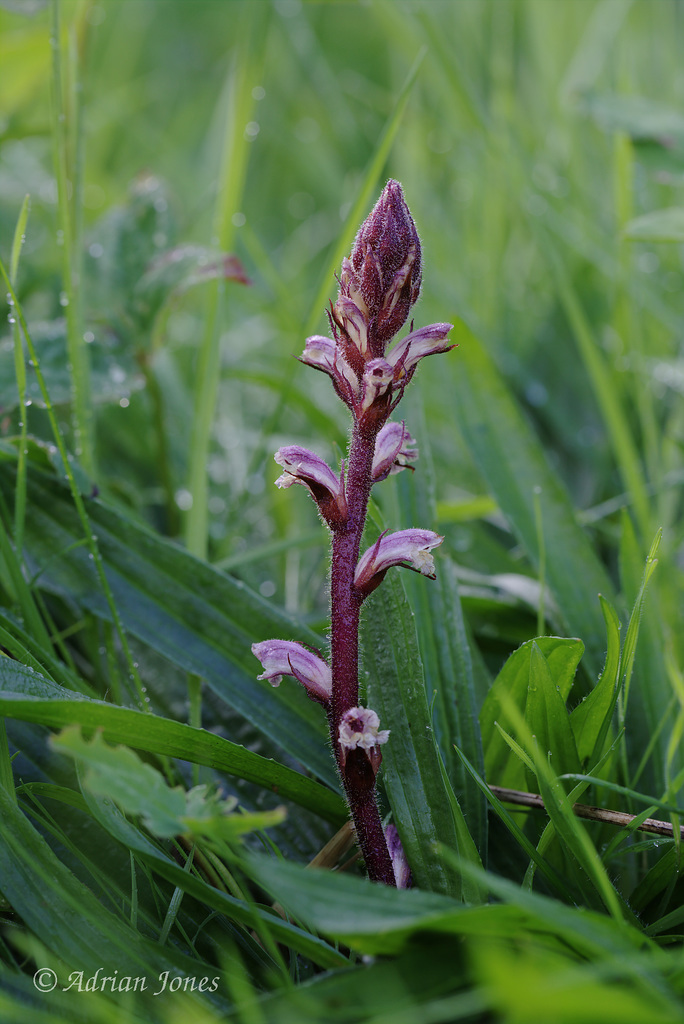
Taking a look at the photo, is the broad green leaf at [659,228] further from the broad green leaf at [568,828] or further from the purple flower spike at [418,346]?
the broad green leaf at [568,828]

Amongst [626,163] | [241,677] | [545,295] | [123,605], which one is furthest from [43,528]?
[545,295]

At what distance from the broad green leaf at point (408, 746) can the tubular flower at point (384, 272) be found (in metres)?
0.51

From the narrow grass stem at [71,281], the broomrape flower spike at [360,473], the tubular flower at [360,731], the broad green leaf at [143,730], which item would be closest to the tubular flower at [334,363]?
the broomrape flower spike at [360,473]

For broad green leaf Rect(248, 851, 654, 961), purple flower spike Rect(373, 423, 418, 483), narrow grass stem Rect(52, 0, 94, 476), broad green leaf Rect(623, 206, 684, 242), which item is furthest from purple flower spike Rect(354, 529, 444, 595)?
broad green leaf Rect(623, 206, 684, 242)

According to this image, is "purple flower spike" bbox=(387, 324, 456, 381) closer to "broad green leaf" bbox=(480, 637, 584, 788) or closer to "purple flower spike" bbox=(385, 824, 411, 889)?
"broad green leaf" bbox=(480, 637, 584, 788)

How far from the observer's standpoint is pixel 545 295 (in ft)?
12.5

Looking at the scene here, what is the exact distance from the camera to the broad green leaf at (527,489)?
1992 millimetres

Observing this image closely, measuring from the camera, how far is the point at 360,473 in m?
1.29

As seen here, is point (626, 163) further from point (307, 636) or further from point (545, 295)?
point (307, 636)

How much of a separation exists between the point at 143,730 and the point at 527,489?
135cm

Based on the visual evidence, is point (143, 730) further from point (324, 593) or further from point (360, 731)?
point (324, 593)

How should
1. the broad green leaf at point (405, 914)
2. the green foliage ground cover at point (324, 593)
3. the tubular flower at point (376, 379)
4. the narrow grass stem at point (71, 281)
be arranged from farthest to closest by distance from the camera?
1. the narrow grass stem at point (71, 281)
2. the tubular flower at point (376, 379)
3. the green foliage ground cover at point (324, 593)
4. the broad green leaf at point (405, 914)

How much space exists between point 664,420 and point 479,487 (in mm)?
1006

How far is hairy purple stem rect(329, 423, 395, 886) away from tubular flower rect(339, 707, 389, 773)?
0.06m
